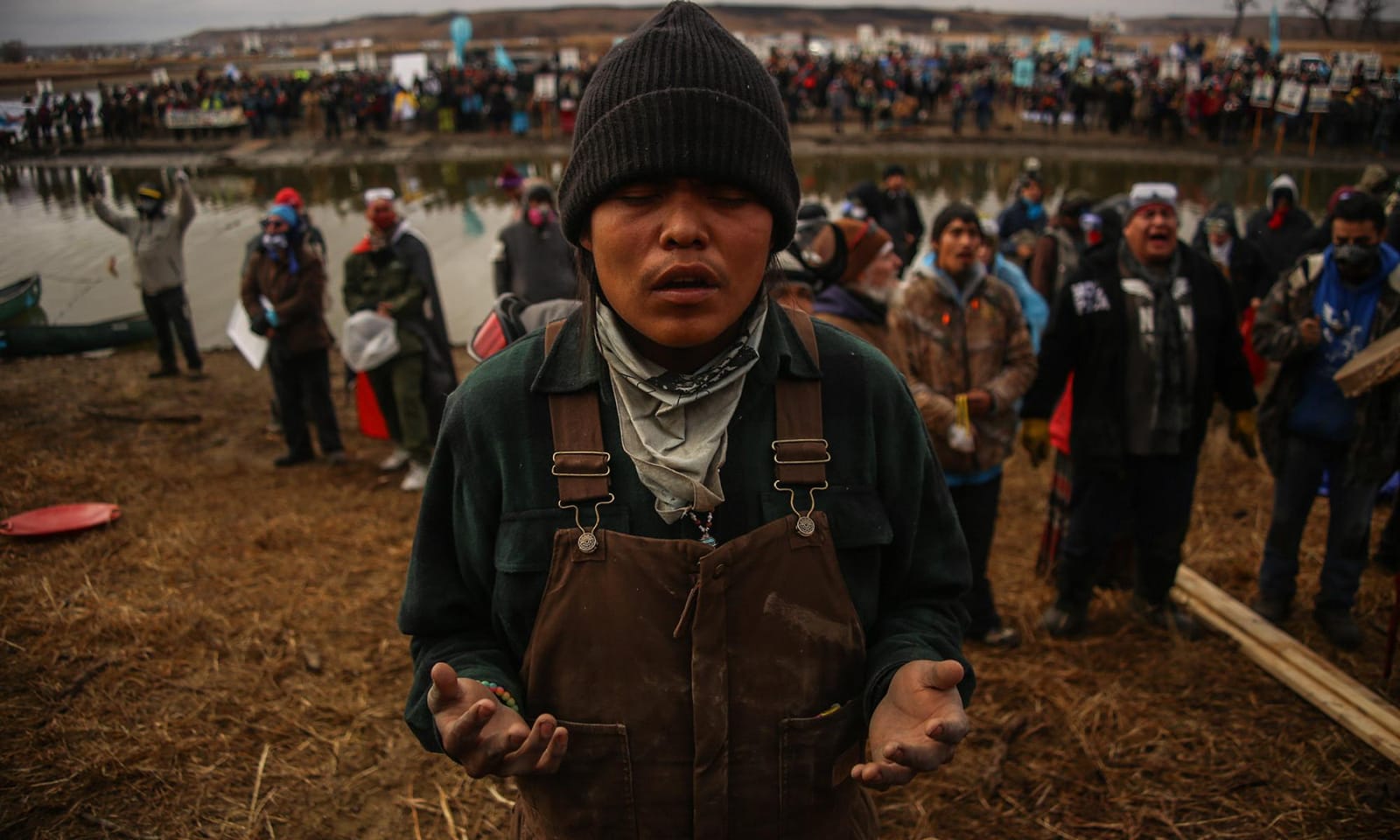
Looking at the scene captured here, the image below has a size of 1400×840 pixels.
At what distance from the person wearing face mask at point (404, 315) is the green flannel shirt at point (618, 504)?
16.4 ft

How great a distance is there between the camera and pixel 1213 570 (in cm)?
528

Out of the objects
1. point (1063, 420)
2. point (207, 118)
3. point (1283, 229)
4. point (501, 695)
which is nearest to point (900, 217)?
point (1283, 229)

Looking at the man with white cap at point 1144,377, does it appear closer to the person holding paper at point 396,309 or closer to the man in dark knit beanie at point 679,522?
the man in dark knit beanie at point 679,522

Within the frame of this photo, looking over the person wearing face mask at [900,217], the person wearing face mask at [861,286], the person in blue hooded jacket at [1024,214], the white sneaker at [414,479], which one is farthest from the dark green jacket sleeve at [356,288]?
the person in blue hooded jacket at [1024,214]

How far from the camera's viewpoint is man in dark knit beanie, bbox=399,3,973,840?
4.64 ft

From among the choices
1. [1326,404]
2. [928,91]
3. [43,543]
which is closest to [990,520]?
[1326,404]

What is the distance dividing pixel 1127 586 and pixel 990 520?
1062mm

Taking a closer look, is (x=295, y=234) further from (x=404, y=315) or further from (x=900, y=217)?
(x=900, y=217)

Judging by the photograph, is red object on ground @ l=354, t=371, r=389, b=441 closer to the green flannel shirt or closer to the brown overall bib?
the green flannel shirt

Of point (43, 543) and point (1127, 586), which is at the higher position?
point (43, 543)

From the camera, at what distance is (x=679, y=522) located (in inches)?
58.5

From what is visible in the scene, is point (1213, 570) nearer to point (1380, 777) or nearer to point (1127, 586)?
point (1127, 586)

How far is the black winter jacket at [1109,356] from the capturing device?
13.5ft

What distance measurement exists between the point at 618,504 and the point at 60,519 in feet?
15.8
